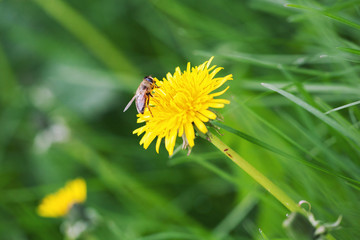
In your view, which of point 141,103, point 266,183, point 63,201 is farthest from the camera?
point 63,201

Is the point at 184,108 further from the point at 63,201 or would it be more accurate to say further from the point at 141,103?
the point at 63,201

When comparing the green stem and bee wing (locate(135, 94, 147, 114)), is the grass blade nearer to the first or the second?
the green stem

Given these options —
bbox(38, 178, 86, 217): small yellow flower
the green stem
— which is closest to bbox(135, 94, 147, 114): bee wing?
the green stem

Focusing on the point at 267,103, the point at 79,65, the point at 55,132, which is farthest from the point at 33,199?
the point at 267,103

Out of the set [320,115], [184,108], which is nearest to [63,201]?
[184,108]

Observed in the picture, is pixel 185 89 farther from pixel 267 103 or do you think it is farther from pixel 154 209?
pixel 154 209

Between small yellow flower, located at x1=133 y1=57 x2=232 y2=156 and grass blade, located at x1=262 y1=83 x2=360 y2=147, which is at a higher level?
small yellow flower, located at x1=133 y1=57 x2=232 y2=156
